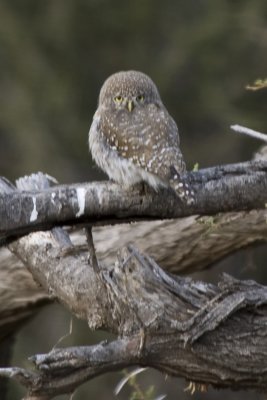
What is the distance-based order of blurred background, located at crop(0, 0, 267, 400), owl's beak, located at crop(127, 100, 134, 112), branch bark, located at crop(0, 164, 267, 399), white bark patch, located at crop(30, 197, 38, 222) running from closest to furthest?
white bark patch, located at crop(30, 197, 38, 222) → branch bark, located at crop(0, 164, 267, 399) → owl's beak, located at crop(127, 100, 134, 112) → blurred background, located at crop(0, 0, 267, 400)

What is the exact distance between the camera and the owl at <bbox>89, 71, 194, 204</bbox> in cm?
565

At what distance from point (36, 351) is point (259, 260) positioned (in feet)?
7.12


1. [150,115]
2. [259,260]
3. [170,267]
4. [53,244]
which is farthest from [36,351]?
[150,115]

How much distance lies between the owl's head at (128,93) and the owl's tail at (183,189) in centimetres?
85

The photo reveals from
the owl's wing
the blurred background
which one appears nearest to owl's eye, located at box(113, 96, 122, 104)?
the owl's wing

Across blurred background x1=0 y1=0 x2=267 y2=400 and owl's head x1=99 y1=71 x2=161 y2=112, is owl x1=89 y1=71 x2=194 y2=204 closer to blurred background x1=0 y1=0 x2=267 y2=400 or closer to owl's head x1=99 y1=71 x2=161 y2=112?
owl's head x1=99 y1=71 x2=161 y2=112

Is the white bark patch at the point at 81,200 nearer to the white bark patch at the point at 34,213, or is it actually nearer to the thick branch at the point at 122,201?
the thick branch at the point at 122,201

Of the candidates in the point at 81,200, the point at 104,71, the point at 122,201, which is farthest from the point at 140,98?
the point at 104,71

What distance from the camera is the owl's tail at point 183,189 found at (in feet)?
17.8

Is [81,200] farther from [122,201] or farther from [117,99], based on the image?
[117,99]

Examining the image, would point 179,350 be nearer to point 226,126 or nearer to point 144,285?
point 144,285

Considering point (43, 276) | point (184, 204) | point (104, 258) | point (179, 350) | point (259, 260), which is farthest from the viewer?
point (259, 260)

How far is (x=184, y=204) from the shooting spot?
5.54 meters

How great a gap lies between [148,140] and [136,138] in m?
0.07
